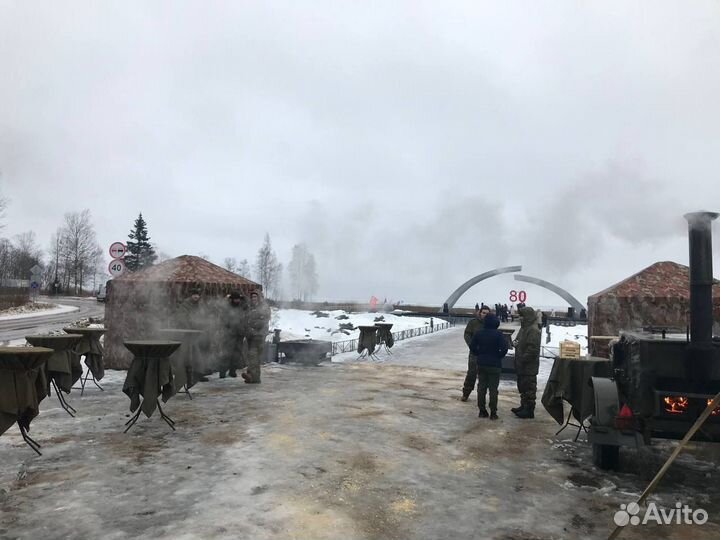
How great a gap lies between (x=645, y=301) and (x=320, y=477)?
44.4 ft

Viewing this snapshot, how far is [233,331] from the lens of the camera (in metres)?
11.7

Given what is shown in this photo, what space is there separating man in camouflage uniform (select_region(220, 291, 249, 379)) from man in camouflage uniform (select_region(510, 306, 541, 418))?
6301 mm

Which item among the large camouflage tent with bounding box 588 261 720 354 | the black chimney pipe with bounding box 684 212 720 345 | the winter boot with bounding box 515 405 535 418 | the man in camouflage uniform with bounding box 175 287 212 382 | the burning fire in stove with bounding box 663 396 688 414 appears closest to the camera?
the burning fire in stove with bounding box 663 396 688 414

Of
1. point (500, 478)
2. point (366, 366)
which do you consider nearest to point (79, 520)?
point (500, 478)

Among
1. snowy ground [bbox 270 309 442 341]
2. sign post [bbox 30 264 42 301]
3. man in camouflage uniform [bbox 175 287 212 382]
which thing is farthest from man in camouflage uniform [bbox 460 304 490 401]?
sign post [bbox 30 264 42 301]

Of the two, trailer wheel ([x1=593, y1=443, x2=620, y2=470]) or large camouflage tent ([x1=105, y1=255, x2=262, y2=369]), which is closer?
trailer wheel ([x1=593, y1=443, x2=620, y2=470])

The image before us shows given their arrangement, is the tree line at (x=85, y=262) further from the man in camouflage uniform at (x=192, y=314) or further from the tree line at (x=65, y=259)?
the man in camouflage uniform at (x=192, y=314)

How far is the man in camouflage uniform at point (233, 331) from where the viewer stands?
11.7 meters

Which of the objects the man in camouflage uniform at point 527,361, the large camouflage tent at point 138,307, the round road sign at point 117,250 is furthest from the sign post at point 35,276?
the man in camouflage uniform at point 527,361

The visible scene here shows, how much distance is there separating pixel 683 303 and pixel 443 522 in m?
13.7

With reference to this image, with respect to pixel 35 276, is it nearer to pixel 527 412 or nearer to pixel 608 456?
pixel 527 412

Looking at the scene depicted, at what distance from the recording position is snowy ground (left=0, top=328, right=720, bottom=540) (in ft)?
13.5

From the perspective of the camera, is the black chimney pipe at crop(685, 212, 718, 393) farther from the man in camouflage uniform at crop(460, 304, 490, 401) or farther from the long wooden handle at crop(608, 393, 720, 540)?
the man in camouflage uniform at crop(460, 304, 490, 401)

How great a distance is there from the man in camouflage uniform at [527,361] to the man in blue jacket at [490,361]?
703mm
